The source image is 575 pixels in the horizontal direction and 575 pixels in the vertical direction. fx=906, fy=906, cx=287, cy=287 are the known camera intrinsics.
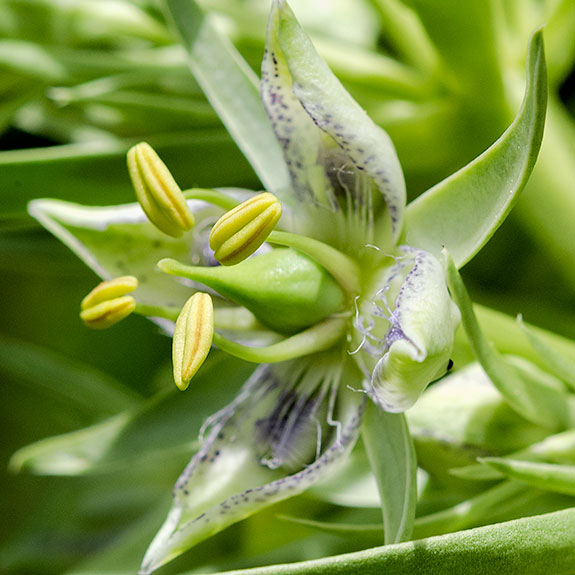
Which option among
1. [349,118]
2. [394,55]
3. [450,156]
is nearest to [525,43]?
[450,156]

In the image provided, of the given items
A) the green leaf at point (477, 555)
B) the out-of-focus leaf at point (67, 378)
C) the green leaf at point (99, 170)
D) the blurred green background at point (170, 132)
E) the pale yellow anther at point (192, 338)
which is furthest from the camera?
the out-of-focus leaf at point (67, 378)

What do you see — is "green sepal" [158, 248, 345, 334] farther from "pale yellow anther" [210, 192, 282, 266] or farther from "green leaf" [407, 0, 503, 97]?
"green leaf" [407, 0, 503, 97]

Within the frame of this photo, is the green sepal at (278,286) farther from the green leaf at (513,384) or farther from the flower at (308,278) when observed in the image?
the green leaf at (513,384)

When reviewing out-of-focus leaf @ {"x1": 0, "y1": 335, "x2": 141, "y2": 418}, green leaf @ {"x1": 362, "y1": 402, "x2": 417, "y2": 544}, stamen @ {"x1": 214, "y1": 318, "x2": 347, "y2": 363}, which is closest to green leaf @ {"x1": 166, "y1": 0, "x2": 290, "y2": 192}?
stamen @ {"x1": 214, "y1": 318, "x2": 347, "y2": 363}

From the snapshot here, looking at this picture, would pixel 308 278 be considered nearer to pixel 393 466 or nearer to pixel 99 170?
pixel 393 466

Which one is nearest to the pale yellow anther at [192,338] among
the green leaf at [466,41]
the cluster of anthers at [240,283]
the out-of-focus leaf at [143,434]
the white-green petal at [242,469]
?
the cluster of anthers at [240,283]

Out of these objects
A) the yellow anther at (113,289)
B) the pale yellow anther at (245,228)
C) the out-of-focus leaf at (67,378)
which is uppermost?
the pale yellow anther at (245,228)

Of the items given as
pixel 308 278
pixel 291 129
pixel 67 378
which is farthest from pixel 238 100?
pixel 67 378
